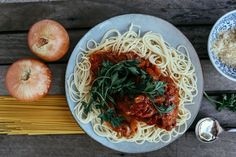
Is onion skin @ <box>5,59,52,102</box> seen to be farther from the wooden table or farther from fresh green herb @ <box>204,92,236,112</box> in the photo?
fresh green herb @ <box>204,92,236,112</box>

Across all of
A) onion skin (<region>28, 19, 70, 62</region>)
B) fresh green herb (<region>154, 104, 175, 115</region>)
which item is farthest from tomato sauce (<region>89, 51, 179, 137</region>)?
onion skin (<region>28, 19, 70, 62</region>)

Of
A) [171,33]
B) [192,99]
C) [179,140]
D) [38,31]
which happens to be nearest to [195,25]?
[171,33]

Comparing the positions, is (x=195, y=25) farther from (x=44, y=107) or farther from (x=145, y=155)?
(x=44, y=107)

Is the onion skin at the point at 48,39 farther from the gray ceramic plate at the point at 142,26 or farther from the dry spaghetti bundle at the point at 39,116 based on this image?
the dry spaghetti bundle at the point at 39,116

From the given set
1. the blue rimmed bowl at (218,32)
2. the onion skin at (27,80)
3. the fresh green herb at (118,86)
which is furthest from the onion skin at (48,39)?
the blue rimmed bowl at (218,32)

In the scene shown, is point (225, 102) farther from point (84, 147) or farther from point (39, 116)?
point (39, 116)

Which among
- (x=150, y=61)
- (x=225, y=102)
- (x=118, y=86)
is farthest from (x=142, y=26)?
(x=225, y=102)
